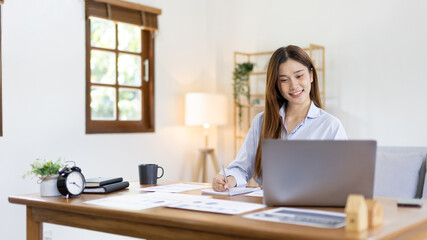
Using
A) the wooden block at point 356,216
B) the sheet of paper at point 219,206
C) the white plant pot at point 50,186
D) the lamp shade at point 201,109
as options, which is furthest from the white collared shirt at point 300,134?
the lamp shade at point 201,109

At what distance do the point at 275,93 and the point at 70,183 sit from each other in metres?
1.01

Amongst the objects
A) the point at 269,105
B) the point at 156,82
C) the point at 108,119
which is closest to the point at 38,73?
the point at 108,119

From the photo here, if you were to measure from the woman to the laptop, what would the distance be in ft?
1.79

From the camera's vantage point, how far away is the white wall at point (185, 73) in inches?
147

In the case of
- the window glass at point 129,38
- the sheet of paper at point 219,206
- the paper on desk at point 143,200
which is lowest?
the paper on desk at point 143,200

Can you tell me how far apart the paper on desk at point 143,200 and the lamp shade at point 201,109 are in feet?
9.02

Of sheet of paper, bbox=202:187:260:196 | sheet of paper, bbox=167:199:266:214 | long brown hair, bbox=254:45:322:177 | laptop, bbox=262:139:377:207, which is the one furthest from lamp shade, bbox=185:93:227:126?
laptop, bbox=262:139:377:207

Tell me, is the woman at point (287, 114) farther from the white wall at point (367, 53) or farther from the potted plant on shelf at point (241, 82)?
the potted plant on shelf at point (241, 82)

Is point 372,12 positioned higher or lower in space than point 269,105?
higher

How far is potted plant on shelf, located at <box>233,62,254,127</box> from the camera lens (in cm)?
489

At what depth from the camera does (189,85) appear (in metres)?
5.14

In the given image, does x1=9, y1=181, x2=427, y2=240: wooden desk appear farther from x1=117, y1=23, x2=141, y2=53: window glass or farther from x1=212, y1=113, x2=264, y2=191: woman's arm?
x1=117, y1=23, x2=141, y2=53: window glass

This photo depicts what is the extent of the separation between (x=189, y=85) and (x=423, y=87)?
88.4 inches

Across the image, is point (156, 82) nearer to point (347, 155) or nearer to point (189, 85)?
point (189, 85)
